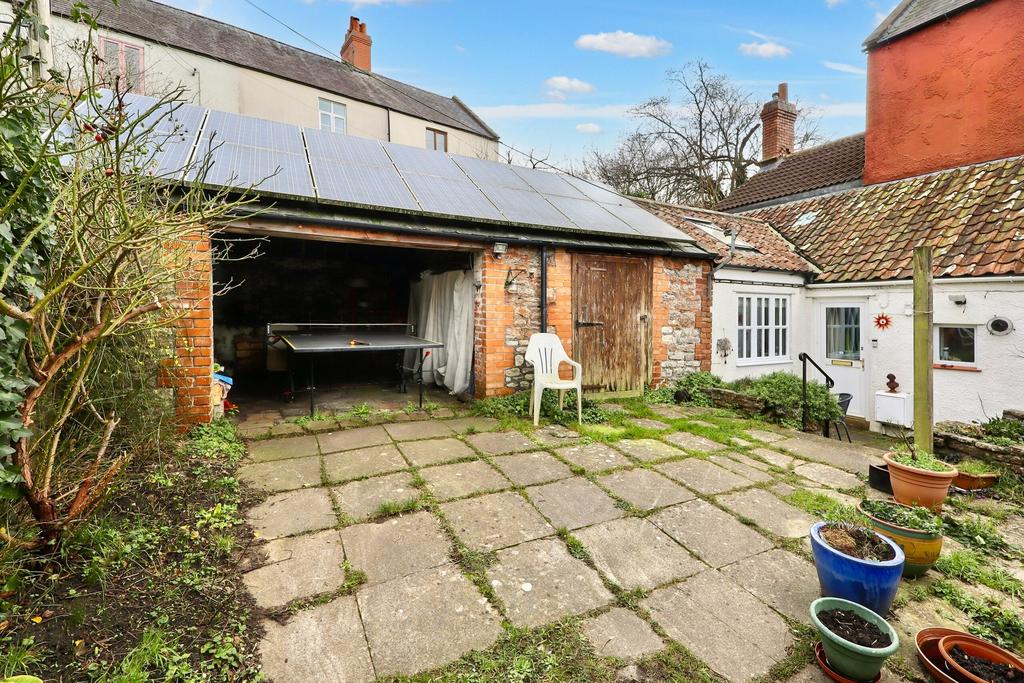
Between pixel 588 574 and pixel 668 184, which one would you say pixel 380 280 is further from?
pixel 668 184

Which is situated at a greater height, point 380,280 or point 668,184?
point 668,184

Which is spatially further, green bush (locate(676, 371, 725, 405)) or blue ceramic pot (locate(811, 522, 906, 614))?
green bush (locate(676, 371, 725, 405))

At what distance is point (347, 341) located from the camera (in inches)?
242

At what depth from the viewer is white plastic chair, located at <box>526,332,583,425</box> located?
5098 mm

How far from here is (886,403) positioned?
685cm

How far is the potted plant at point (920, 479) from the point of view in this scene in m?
2.91

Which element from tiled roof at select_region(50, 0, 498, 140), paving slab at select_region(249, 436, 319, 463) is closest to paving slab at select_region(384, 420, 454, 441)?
paving slab at select_region(249, 436, 319, 463)

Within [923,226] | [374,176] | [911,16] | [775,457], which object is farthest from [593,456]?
[911,16]

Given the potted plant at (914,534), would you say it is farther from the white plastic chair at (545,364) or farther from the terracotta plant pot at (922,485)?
the white plastic chair at (545,364)

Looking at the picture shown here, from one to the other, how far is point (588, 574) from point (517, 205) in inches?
195

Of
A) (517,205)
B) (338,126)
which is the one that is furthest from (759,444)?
(338,126)

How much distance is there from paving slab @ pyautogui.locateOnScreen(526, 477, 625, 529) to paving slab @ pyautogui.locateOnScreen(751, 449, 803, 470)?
6.50 ft

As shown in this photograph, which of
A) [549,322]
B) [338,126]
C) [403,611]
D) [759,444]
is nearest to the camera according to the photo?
[403,611]

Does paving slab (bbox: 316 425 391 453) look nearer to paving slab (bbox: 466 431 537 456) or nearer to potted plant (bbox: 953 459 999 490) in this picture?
paving slab (bbox: 466 431 537 456)
